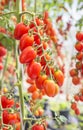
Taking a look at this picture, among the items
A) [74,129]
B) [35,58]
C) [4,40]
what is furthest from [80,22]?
[74,129]

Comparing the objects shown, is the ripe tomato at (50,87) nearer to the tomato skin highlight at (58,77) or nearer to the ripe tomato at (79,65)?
the tomato skin highlight at (58,77)

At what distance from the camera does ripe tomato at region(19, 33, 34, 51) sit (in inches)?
31.9

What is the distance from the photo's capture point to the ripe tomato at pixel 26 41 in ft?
2.66

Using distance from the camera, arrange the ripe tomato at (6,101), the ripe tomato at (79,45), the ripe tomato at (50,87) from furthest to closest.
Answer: the ripe tomato at (79,45), the ripe tomato at (6,101), the ripe tomato at (50,87)

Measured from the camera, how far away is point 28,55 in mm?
797

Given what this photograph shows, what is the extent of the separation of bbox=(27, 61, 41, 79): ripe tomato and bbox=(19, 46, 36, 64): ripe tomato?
0.04ft

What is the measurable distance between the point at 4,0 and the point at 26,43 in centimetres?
103

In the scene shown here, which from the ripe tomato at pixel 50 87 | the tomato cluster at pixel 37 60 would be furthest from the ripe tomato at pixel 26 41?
the ripe tomato at pixel 50 87

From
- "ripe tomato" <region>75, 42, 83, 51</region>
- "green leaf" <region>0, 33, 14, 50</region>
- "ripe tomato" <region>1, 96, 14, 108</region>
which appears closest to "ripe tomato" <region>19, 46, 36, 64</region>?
"ripe tomato" <region>1, 96, 14, 108</region>

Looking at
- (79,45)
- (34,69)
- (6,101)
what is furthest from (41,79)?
(79,45)

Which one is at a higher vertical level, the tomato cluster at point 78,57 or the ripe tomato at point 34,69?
the tomato cluster at point 78,57

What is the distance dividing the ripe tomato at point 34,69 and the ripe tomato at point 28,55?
1 centimetres

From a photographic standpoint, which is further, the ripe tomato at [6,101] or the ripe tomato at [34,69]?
the ripe tomato at [6,101]

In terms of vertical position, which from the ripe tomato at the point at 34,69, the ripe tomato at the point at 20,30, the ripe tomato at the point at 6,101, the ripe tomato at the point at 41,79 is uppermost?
the ripe tomato at the point at 20,30
